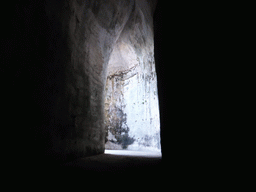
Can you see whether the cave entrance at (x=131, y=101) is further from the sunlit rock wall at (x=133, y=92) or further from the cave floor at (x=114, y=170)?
the cave floor at (x=114, y=170)

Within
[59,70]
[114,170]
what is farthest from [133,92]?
[114,170]

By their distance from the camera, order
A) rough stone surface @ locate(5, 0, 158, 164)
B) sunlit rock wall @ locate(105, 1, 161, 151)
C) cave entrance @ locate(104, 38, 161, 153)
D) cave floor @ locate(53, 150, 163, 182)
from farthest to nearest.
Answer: cave entrance @ locate(104, 38, 161, 153), sunlit rock wall @ locate(105, 1, 161, 151), rough stone surface @ locate(5, 0, 158, 164), cave floor @ locate(53, 150, 163, 182)

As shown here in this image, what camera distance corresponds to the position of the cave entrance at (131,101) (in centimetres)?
689

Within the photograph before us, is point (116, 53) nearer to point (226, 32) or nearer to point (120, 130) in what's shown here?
point (120, 130)

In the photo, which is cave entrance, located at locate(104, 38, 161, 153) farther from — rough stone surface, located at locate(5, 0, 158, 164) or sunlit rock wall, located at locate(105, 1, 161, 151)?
rough stone surface, located at locate(5, 0, 158, 164)

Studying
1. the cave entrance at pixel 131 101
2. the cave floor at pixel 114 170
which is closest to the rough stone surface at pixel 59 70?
the cave floor at pixel 114 170

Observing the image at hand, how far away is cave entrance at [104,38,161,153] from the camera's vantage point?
689cm

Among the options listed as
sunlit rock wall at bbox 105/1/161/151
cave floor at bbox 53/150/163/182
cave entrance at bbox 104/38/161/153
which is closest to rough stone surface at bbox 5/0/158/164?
cave floor at bbox 53/150/163/182

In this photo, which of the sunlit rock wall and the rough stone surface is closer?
the rough stone surface

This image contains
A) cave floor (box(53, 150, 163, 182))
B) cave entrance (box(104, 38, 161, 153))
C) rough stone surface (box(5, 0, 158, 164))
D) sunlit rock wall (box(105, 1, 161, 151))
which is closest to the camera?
cave floor (box(53, 150, 163, 182))

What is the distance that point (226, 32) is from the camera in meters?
0.97

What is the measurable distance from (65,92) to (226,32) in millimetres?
2778

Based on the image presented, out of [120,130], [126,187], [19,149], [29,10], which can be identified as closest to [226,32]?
[126,187]

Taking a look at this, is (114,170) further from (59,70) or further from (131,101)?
(131,101)
